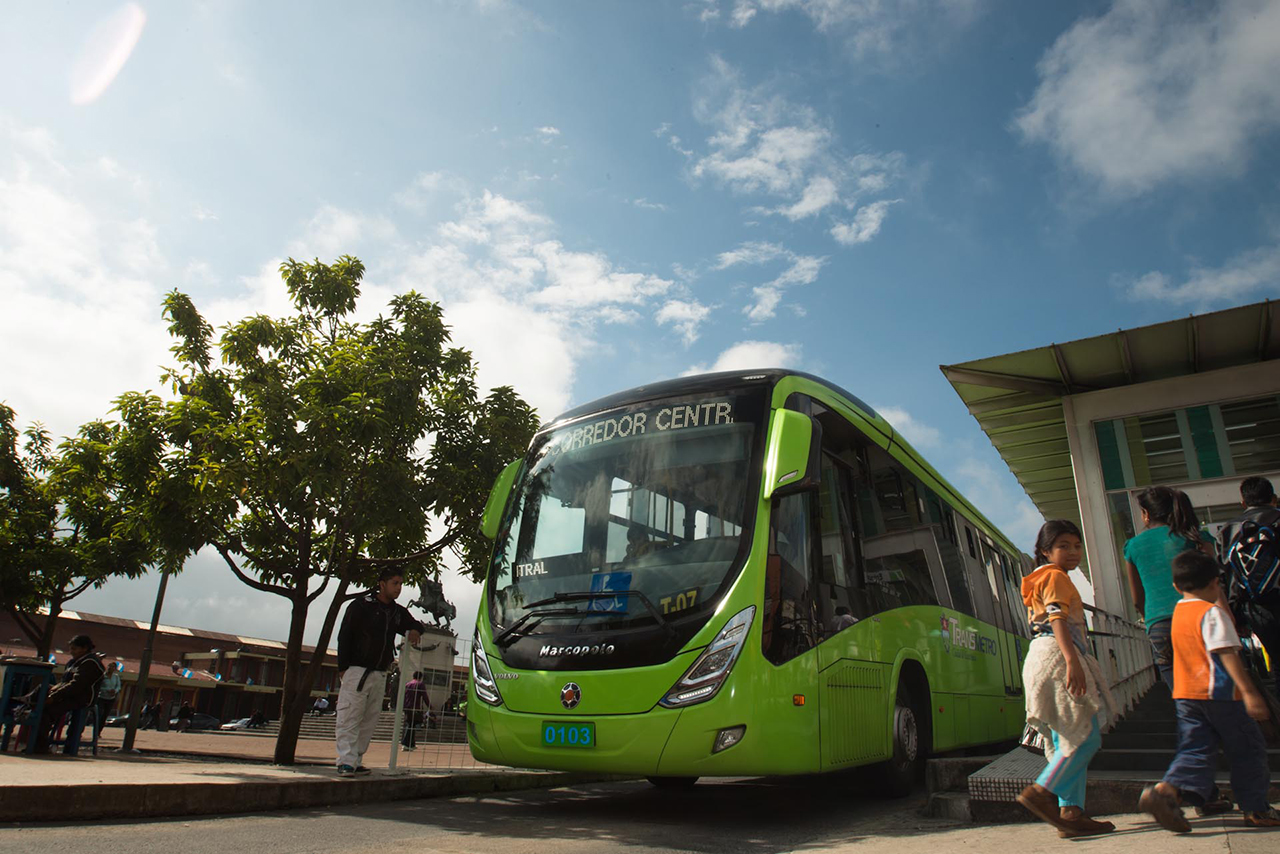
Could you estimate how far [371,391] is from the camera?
10211 millimetres

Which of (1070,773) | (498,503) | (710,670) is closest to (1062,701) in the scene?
(1070,773)

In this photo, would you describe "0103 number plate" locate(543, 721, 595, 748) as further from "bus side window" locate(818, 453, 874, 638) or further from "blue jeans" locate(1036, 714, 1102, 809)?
"blue jeans" locate(1036, 714, 1102, 809)

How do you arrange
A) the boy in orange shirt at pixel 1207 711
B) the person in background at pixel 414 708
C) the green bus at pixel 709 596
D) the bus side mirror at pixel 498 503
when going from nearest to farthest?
the boy in orange shirt at pixel 1207 711
the green bus at pixel 709 596
the bus side mirror at pixel 498 503
the person in background at pixel 414 708

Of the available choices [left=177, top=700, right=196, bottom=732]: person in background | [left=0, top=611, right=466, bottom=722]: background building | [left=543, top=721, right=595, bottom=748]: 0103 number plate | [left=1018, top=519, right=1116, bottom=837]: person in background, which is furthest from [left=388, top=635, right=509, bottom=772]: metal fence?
[left=0, top=611, right=466, bottom=722]: background building

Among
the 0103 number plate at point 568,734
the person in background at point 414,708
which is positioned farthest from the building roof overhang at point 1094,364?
the 0103 number plate at point 568,734

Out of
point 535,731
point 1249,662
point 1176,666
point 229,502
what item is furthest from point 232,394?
point 1249,662

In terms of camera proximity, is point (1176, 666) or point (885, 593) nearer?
point (1176, 666)

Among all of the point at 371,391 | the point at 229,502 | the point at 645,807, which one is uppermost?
the point at 371,391

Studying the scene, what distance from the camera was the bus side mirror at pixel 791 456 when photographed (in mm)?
5602

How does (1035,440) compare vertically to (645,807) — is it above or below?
above

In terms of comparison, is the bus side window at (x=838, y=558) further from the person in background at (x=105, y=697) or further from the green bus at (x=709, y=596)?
the person in background at (x=105, y=697)

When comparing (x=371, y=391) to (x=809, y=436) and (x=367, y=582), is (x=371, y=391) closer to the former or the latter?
(x=367, y=582)

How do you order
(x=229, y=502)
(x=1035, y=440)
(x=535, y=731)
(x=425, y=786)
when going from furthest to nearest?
1. (x=1035, y=440)
2. (x=229, y=502)
3. (x=425, y=786)
4. (x=535, y=731)

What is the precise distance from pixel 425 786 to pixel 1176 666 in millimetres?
6087
